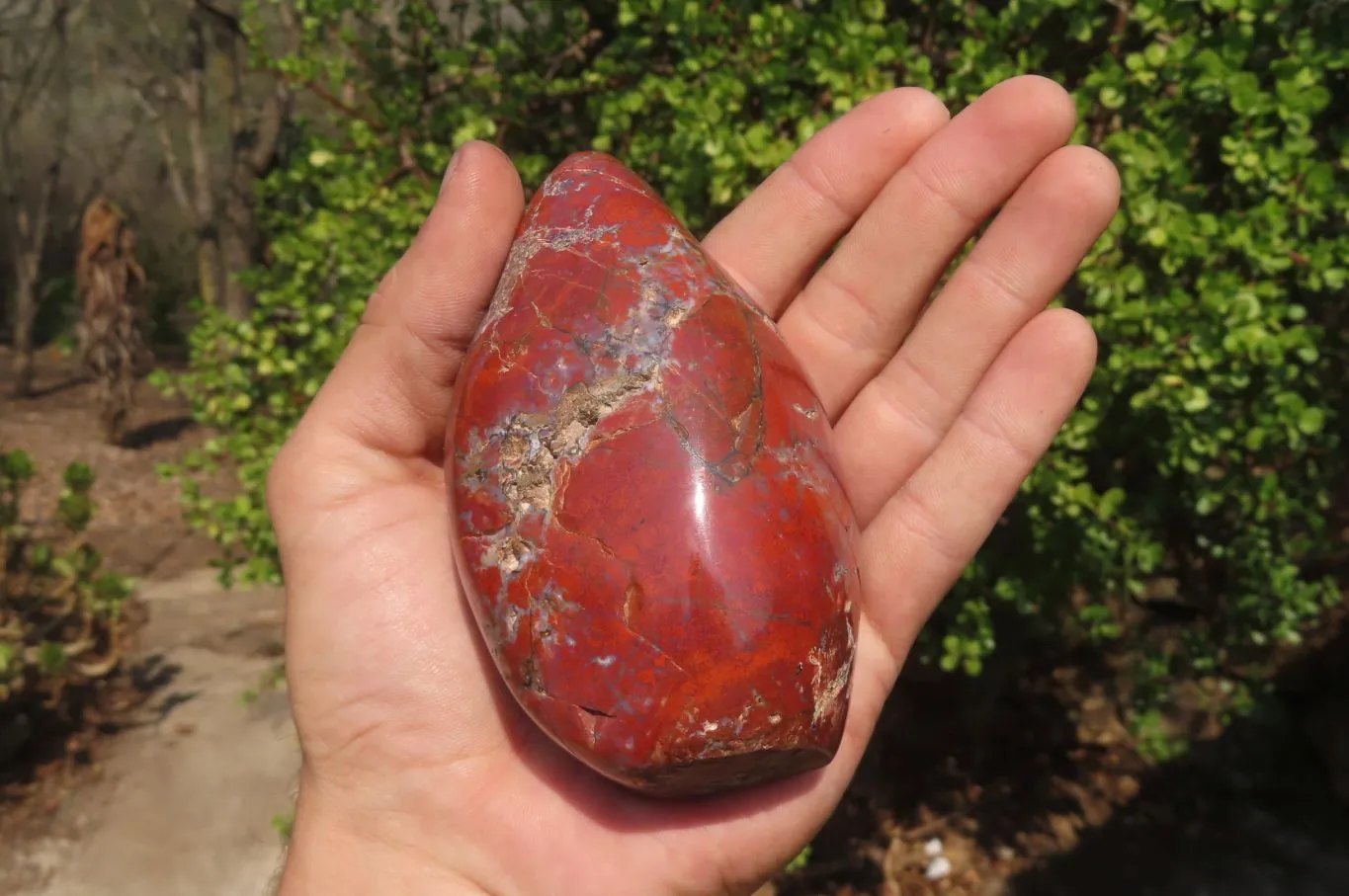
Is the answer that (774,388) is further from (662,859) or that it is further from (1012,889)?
(1012,889)

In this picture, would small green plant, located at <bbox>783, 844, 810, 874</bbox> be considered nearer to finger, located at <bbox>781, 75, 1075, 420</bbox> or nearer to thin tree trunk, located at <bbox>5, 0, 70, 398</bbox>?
finger, located at <bbox>781, 75, 1075, 420</bbox>

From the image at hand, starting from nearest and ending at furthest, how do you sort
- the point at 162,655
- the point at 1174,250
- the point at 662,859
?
the point at 662,859 → the point at 1174,250 → the point at 162,655

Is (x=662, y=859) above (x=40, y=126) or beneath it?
above

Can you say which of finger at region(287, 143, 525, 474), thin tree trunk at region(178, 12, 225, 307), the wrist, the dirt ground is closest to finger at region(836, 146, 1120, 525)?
finger at region(287, 143, 525, 474)

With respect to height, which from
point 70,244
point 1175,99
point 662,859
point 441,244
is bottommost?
point 70,244

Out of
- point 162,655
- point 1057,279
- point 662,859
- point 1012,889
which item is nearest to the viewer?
point 662,859

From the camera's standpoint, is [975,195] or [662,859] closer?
[662,859]

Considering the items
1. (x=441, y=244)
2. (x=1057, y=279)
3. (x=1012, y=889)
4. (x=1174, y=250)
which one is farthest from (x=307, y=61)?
(x=1012, y=889)
